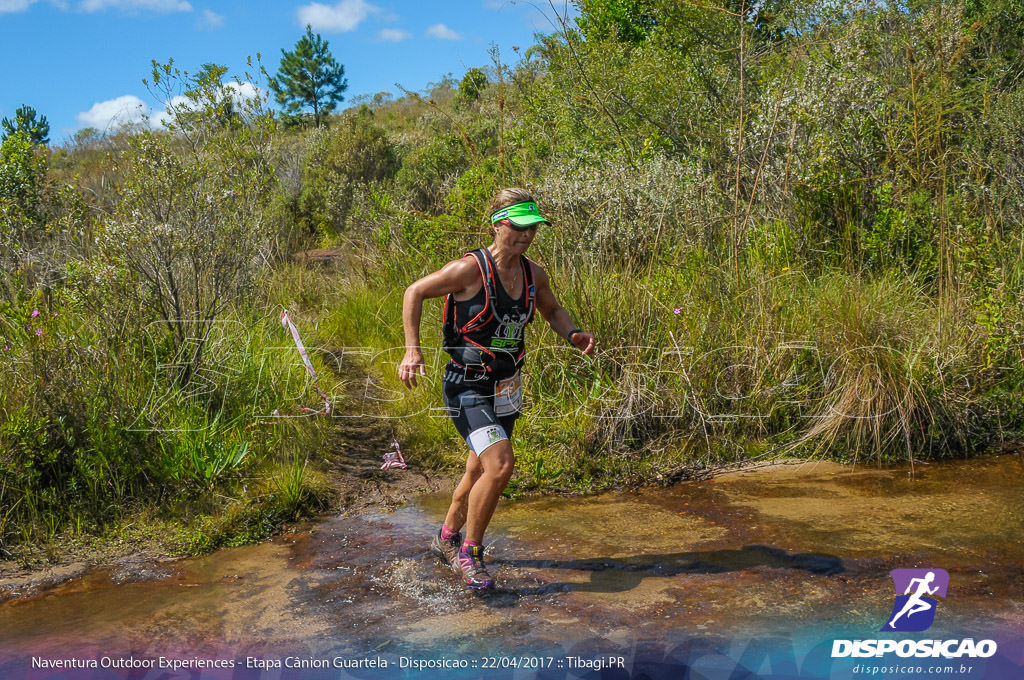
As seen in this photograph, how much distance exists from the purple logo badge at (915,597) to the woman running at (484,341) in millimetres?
1784

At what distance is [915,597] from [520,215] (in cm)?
246

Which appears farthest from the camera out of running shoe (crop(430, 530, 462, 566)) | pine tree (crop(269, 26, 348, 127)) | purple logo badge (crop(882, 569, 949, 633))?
pine tree (crop(269, 26, 348, 127))

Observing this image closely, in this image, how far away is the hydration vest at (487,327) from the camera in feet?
13.3

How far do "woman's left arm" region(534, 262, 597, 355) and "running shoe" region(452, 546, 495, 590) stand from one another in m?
1.14

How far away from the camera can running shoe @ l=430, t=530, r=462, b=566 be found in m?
4.35

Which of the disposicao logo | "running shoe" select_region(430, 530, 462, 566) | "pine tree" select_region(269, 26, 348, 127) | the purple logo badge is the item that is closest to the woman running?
"running shoe" select_region(430, 530, 462, 566)

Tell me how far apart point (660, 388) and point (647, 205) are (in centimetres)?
219

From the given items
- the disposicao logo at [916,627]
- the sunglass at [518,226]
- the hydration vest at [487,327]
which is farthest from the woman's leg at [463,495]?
the disposicao logo at [916,627]

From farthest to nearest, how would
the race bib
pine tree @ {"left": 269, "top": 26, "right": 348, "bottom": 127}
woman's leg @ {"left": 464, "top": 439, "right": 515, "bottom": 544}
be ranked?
pine tree @ {"left": 269, "top": 26, "right": 348, "bottom": 127}, the race bib, woman's leg @ {"left": 464, "top": 439, "right": 515, "bottom": 544}

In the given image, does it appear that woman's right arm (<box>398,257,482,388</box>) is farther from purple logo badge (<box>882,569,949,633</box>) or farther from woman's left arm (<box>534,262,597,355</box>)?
purple logo badge (<box>882,569,949,633</box>)

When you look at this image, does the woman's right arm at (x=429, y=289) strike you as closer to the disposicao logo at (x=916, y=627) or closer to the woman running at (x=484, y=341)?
the woman running at (x=484, y=341)

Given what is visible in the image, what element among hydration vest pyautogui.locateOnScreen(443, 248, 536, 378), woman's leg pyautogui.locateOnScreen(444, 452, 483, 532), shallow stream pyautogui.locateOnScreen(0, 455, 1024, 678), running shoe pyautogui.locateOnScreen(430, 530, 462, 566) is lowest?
shallow stream pyautogui.locateOnScreen(0, 455, 1024, 678)

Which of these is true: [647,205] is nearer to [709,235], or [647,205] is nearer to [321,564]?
[709,235]

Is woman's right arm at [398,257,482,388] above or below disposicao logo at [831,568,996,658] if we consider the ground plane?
above
